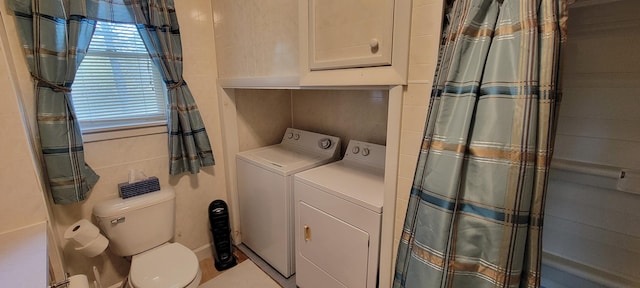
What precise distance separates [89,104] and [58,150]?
37 cm

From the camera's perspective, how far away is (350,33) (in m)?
1.15

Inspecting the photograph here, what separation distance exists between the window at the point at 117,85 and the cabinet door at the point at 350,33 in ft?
4.11

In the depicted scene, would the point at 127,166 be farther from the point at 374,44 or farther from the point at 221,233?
the point at 374,44

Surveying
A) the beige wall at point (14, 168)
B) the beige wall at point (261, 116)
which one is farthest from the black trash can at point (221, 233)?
the beige wall at point (14, 168)

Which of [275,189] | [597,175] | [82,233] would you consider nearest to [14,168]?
[82,233]

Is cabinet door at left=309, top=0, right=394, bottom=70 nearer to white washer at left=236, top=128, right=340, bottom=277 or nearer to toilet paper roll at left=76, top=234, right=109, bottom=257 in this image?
white washer at left=236, top=128, right=340, bottom=277

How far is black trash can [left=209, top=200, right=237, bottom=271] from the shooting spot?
83.7 inches

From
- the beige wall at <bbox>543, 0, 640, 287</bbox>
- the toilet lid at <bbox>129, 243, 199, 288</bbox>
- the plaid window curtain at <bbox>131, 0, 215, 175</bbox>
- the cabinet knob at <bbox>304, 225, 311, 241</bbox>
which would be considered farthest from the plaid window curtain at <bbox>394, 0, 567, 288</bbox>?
the plaid window curtain at <bbox>131, 0, 215, 175</bbox>

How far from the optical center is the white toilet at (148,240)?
1493mm

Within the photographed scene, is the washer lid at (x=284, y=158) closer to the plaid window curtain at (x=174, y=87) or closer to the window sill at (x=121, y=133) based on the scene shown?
the plaid window curtain at (x=174, y=87)

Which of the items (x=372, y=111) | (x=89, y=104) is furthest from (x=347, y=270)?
(x=89, y=104)

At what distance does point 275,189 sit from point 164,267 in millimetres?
783

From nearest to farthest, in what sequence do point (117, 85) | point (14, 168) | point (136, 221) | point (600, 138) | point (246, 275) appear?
point (600, 138) < point (14, 168) < point (136, 221) < point (117, 85) < point (246, 275)

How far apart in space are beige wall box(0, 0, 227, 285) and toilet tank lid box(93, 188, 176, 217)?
137mm
